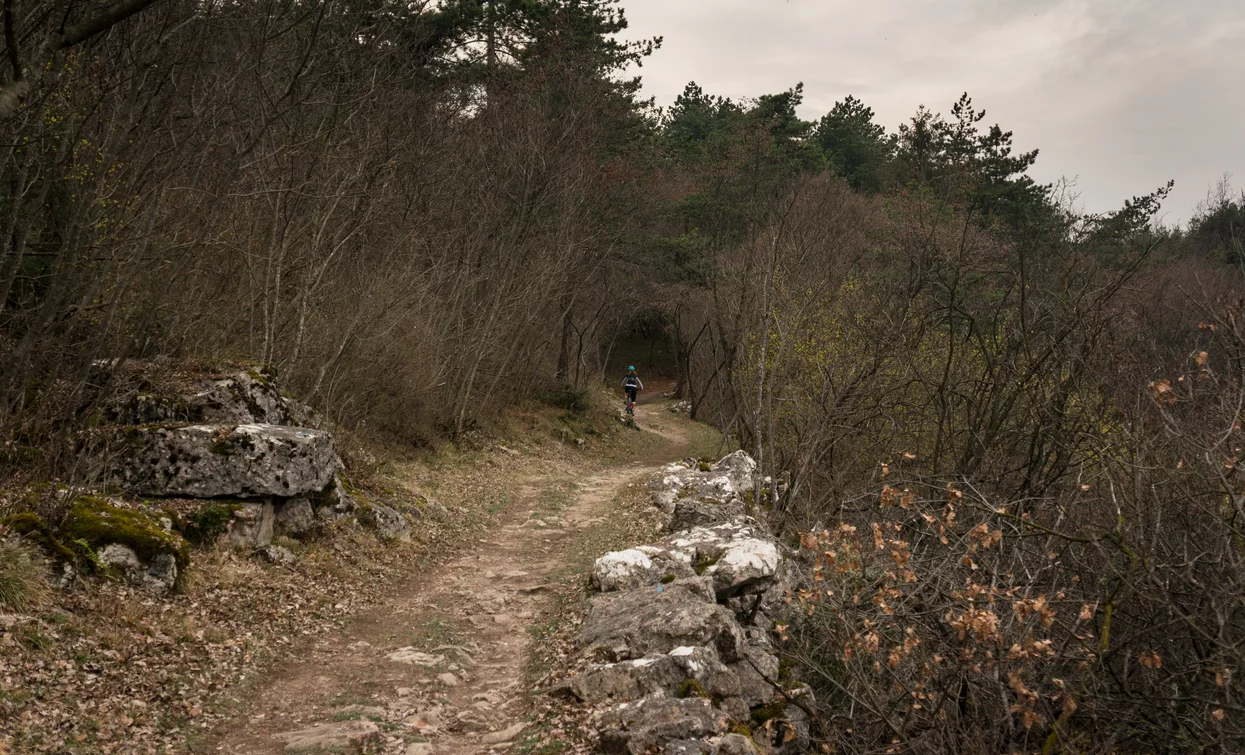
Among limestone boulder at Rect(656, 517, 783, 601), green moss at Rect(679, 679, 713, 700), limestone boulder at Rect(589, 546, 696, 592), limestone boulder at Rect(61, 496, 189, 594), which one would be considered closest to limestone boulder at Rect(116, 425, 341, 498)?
limestone boulder at Rect(61, 496, 189, 594)

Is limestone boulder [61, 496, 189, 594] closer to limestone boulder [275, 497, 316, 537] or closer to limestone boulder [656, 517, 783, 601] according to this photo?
limestone boulder [275, 497, 316, 537]

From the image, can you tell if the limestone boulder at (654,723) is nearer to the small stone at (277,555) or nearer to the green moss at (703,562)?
the green moss at (703,562)

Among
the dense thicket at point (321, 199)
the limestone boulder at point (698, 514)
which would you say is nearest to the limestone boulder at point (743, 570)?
the limestone boulder at point (698, 514)

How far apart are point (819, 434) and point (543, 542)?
171 inches

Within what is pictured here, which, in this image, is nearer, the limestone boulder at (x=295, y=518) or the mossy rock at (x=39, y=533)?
the mossy rock at (x=39, y=533)

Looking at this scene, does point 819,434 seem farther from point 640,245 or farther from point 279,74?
point 640,245

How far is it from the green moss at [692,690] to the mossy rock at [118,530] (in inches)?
181

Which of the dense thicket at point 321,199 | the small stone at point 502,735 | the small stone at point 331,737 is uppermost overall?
the dense thicket at point 321,199

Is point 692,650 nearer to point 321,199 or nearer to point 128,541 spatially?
point 128,541

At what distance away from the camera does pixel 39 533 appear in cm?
651

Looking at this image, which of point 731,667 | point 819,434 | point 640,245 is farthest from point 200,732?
point 640,245

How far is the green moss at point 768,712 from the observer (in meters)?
7.01

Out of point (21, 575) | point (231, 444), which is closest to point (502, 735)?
point (21, 575)

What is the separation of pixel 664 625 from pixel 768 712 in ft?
3.86
